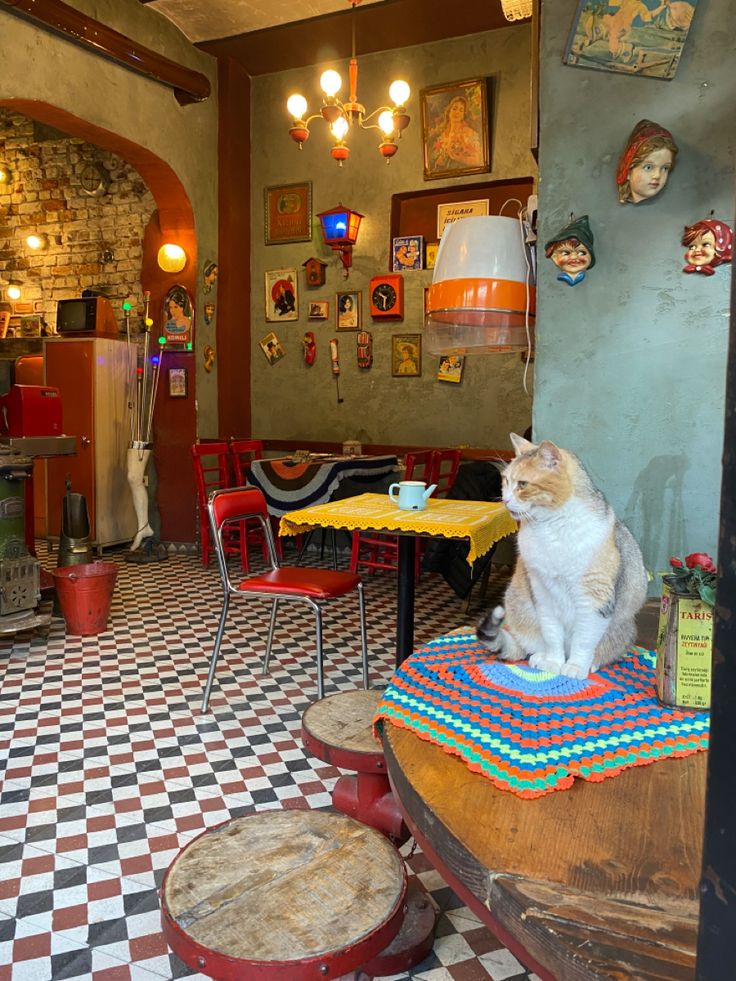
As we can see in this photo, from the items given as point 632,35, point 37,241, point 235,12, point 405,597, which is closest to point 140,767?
point 405,597

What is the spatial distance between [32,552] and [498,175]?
4.89 metres

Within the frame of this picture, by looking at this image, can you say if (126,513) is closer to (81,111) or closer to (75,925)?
(81,111)

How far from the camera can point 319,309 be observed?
7082 millimetres

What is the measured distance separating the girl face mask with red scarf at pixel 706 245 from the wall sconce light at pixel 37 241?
686 cm

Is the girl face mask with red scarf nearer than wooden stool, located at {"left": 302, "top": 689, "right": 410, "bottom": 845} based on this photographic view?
No

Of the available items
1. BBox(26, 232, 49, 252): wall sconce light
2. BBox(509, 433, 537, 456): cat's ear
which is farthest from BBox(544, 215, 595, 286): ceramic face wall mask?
BBox(26, 232, 49, 252): wall sconce light

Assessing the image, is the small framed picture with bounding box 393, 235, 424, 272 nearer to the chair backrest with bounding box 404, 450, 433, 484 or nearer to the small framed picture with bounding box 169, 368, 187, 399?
the chair backrest with bounding box 404, 450, 433, 484

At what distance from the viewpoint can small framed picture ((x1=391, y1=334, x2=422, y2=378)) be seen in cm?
674

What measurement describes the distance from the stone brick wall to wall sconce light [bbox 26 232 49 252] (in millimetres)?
38

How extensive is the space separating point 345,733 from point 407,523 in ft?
3.25

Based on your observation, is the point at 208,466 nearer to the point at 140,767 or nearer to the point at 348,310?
the point at 348,310

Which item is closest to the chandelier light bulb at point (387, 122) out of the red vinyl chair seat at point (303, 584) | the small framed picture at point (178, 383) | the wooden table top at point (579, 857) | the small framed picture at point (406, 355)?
the small framed picture at point (406, 355)

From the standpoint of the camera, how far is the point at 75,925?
183 centimetres

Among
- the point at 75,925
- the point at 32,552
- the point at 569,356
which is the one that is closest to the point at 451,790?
the point at 75,925
